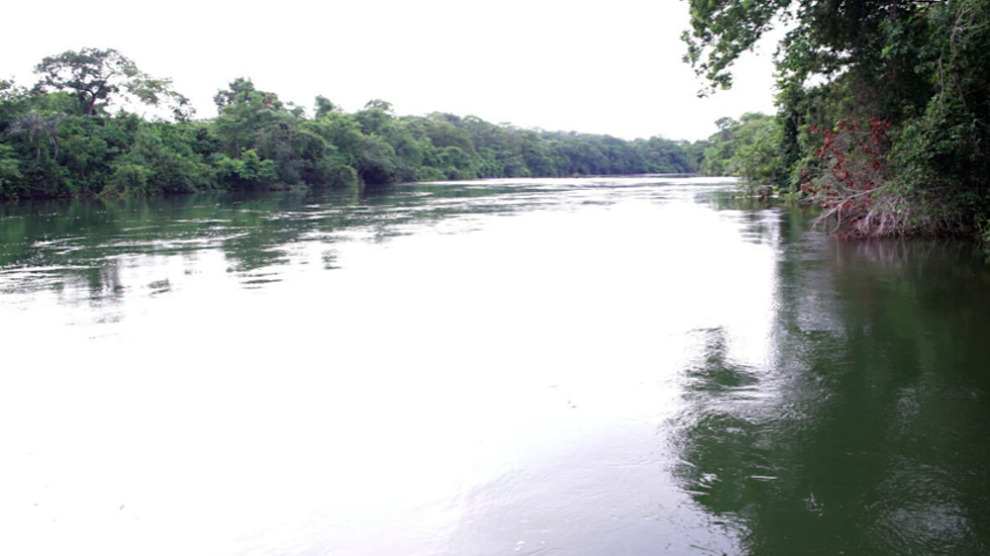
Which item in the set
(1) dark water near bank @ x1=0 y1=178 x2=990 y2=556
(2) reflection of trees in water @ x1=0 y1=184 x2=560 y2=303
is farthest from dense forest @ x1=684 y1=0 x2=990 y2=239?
(2) reflection of trees in water @ x1=0 y1=184 x2=560 y2=303

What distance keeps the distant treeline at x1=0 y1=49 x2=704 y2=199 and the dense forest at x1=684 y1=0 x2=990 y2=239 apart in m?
40.5

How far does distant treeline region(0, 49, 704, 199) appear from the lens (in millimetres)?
43781

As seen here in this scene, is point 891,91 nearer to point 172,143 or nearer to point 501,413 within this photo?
point 501,413

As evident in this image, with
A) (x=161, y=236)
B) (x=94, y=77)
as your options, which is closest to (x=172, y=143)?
(x=94, y=77)

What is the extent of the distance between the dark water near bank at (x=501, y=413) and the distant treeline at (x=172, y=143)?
38.2 meters

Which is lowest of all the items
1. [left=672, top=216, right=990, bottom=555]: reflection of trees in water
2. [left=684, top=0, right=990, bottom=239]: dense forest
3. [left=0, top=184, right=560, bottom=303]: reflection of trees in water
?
[left=672, top=216, right=990, bottom=555]: reflection of trees in water

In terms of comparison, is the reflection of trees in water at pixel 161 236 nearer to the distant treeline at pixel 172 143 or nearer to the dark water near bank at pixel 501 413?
the dark water near bank at pixel 501 413

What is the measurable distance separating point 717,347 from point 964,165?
603 cm

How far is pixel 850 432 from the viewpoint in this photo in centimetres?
489

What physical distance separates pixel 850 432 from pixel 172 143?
5644 cm

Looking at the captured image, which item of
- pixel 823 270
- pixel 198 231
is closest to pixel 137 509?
pixel 823 270

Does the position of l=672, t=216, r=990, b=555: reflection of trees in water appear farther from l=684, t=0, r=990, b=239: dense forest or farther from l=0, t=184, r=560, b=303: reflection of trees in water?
l=0, t=184, r=560, b=303: reflection of trees in water

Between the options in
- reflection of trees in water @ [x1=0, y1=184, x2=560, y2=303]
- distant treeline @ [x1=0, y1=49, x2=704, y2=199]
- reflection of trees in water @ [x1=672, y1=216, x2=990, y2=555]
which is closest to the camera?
reflection of trees in water @ [x1=672, y1=216, x2=990, y2=555]

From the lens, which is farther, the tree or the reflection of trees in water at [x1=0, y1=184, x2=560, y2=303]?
the tree
